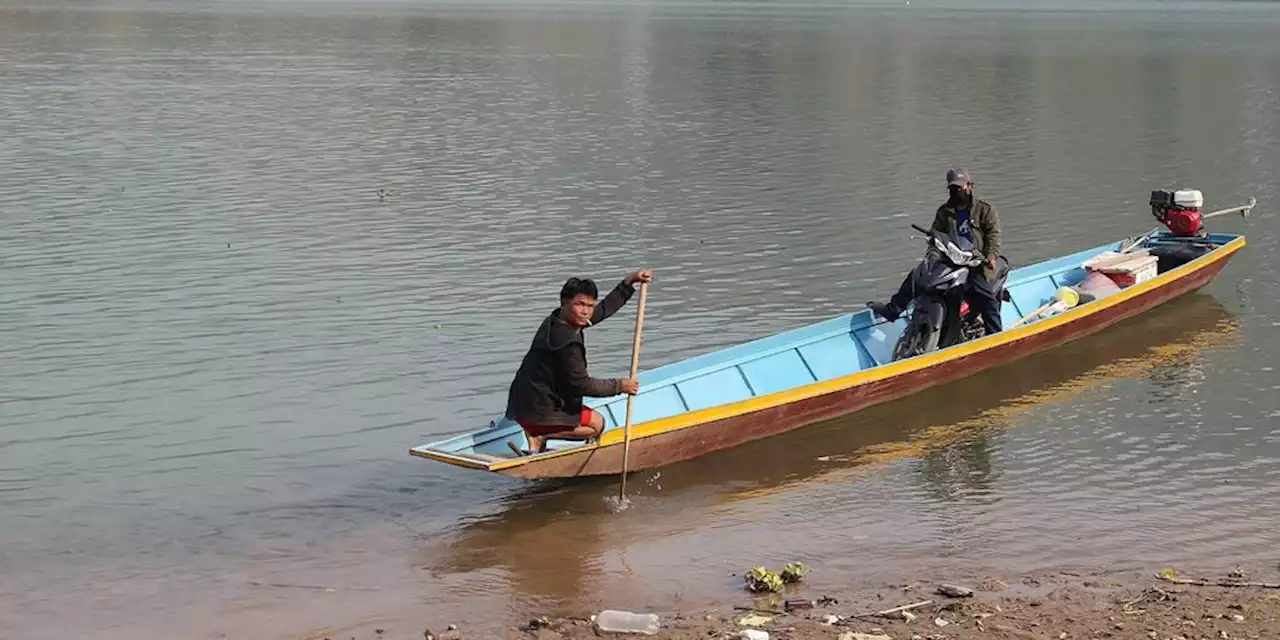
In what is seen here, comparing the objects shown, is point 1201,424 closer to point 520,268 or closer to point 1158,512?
point 1158,512

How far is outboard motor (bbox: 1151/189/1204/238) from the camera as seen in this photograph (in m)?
19.6

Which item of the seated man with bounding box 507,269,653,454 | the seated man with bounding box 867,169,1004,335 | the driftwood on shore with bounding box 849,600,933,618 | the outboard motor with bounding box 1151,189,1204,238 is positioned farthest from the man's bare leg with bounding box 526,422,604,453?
the outboard motor with bounding box 1151,189,1204,238

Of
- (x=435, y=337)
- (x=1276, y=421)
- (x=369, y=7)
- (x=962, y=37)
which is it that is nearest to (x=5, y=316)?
(x=435, y=337)

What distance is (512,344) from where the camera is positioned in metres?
16.9

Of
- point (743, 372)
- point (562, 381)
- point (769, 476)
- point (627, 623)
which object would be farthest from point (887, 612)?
point (743, 372)

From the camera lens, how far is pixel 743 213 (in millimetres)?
25078

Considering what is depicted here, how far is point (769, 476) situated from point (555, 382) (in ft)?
7.59

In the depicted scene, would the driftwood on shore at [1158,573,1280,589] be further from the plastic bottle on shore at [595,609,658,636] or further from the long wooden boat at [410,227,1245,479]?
the long wooden boat at [410,227,1245,479]

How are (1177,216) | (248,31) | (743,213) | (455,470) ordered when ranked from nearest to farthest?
1. (455,470)
2. (1177,216)
3. (743,213)
4. (248,31)

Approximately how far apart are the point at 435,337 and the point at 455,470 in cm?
458

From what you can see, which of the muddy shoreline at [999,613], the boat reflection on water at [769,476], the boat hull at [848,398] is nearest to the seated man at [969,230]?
the boat hull at [848,398]

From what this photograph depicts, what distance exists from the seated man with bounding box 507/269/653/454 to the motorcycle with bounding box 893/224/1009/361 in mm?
4274

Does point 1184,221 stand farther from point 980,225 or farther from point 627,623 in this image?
point 627,623

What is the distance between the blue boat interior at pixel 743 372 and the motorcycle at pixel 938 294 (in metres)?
0.39
